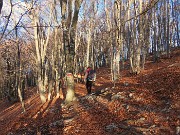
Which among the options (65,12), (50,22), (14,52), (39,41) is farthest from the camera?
(14,52)

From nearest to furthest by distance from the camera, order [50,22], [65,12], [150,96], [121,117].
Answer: [121,117] → [150,96] → [65,12] → [50,22]

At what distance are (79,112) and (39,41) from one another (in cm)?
876

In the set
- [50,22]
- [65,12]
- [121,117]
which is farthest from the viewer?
[50,22]

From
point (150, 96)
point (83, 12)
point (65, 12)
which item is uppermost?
point (83, 12)

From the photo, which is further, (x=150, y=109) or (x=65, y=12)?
(x=65, y=12)

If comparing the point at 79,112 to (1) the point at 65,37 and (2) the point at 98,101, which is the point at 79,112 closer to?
(2) the point at 98,101

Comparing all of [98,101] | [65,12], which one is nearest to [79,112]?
[98,101]

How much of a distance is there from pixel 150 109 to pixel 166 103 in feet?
2.42

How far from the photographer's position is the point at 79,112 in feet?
41.0

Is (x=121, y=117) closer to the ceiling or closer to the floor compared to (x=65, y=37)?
closer to the floor

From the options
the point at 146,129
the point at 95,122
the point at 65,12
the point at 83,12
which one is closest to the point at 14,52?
the point at 83,12

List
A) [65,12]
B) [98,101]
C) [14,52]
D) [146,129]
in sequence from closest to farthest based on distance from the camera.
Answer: [146,129] → [98,101] → [65,12] → [14,52]

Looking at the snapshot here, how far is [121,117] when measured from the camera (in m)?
10.4

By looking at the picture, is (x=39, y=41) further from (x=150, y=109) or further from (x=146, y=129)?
(x=146, y=129)
